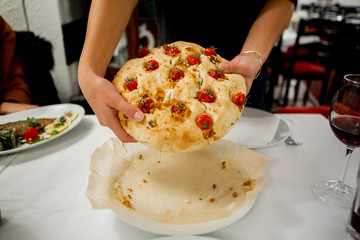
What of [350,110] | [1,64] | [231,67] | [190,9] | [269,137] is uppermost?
[190,9]

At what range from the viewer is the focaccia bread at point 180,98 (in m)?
1.18

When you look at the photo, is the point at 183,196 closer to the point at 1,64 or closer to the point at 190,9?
the point at 190,9

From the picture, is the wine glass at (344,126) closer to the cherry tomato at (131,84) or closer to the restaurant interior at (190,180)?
the restaurant interior at (190,180)

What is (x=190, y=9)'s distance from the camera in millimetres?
2176

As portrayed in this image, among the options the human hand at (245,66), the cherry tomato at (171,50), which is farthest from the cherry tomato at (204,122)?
the cherry tomato at (171,50)

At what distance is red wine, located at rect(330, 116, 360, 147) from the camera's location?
119 cm

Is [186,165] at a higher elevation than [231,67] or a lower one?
lower

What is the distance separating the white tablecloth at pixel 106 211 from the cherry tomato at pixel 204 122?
0.46 metres

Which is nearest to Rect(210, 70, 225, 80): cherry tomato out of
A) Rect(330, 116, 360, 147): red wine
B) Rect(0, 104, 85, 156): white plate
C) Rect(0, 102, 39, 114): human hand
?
Rect(330, 116, 360, 147): red wine

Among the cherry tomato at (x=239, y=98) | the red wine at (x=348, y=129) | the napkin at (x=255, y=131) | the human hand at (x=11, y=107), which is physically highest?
the cherry tomato at (x=239, y=98)

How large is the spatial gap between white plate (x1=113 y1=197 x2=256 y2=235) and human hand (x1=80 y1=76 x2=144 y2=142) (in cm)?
43

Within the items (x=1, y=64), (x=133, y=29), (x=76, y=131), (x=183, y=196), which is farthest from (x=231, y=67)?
(x=133, y=29)

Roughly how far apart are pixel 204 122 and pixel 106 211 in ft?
2.08

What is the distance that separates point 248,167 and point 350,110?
0.57 m
